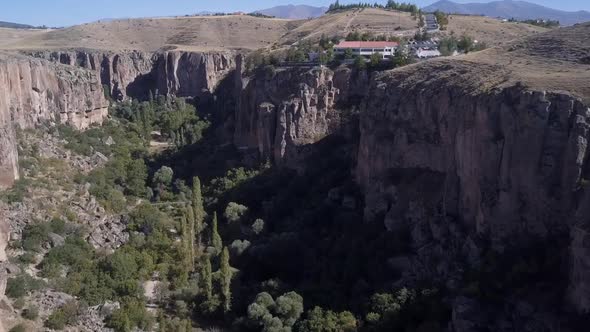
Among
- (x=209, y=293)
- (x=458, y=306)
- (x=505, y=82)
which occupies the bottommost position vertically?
(x=209, y=293)

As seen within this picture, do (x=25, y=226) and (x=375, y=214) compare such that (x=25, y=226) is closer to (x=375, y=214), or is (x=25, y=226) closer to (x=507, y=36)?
(x=375, y=214)

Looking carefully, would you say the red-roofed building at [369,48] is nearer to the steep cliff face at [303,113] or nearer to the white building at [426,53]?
the white building at [426,53]

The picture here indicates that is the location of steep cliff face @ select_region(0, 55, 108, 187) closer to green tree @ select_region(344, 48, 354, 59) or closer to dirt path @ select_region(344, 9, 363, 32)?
green tree @ select_region(344, 48, 354, 59)

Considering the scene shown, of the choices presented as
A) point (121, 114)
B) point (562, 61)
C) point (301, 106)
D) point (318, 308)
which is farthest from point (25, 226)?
point (121, 114)

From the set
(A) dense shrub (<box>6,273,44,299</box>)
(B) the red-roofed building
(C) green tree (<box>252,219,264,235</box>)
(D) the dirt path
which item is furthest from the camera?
(D) the dirt path

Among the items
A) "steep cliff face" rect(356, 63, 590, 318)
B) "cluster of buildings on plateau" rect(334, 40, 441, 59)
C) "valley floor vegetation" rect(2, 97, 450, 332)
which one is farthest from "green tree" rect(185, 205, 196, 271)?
"cluster of buildings on plateau" rect(334, 40, 441, 59)

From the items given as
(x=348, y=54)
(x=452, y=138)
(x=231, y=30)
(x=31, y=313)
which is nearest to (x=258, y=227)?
(x=452, y=138)
